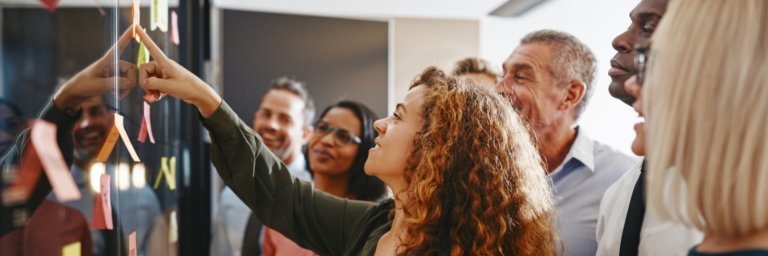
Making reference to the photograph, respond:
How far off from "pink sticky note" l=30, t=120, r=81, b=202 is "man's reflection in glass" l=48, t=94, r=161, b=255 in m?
0.02

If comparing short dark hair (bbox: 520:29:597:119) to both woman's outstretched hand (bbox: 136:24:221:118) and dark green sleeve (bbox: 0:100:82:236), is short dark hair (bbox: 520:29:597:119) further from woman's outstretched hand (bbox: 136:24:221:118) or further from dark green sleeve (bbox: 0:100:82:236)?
dark green sleeve (bbox: 0:100:82:236)

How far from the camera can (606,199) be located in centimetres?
129

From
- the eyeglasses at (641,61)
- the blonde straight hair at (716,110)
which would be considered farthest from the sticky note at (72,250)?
the eyeglasses at (641,61)

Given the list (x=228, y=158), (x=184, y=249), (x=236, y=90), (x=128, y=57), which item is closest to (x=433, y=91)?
(x=228, y=158)

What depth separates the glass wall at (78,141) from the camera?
0.43m

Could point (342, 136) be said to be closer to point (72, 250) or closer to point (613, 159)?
point (613, 159)

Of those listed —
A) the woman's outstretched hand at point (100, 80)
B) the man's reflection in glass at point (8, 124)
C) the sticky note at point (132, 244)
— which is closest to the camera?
the man's reflection in glass at point (8, 124)

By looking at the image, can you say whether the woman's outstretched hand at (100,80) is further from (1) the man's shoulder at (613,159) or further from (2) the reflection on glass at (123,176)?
(1) the man's shoulder at (613,159)

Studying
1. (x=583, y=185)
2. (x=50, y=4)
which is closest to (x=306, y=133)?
(x=583, y=185)

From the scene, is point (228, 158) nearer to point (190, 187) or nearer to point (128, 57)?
point (128, 57)

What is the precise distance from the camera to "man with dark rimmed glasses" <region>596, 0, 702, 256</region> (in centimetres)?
100

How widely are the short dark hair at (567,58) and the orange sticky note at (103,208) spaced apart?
1.44m

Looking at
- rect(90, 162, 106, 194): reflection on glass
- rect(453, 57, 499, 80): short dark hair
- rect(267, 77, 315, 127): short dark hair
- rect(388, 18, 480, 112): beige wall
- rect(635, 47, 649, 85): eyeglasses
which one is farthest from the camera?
rect(388, 18, 480, 112): beige wall

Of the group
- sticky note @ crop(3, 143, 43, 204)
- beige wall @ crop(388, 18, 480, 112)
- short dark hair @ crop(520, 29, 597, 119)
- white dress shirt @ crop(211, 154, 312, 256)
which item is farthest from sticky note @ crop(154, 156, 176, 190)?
beige wall @ crop(388, 18, 480, 112)
